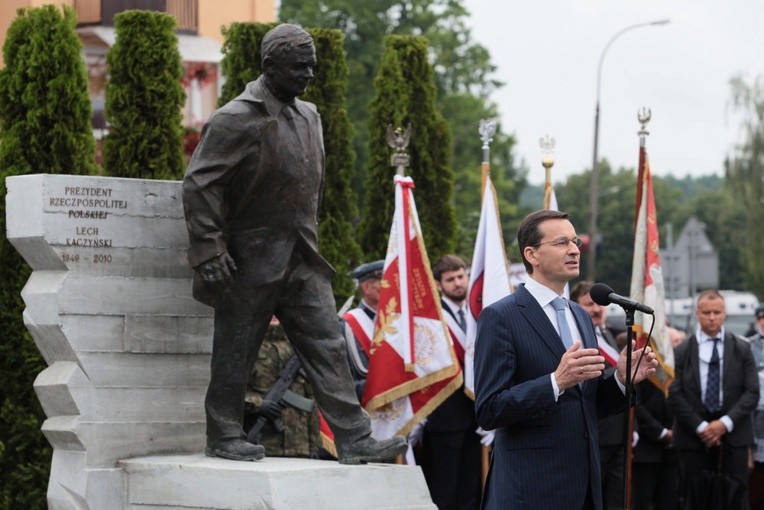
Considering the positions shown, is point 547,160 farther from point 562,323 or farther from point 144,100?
point 562,323

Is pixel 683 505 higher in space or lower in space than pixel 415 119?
lower

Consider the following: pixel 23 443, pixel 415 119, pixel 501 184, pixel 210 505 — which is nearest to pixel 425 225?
pixel 415 119

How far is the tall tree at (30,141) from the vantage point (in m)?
11.7

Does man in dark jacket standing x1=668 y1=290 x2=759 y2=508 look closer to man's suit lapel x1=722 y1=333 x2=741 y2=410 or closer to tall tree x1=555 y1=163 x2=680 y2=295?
man's suit lapel x1=722 y1=333 x2=741 y2=410

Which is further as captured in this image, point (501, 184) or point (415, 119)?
point (501, 184)

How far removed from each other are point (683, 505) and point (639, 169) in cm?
260

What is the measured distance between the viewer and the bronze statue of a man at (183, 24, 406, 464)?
29.6 ft

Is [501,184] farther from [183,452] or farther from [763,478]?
[183,452]

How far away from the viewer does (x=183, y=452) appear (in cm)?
983

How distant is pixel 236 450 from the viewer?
9.20 m

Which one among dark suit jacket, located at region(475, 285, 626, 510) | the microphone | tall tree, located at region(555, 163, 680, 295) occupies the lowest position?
tall tree, located at region(555, 163, 680, 295)

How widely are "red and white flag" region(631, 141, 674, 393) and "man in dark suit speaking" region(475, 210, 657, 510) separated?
5.60 metres

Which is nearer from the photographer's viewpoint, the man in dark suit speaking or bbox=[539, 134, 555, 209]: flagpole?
the man in dark suit speaking

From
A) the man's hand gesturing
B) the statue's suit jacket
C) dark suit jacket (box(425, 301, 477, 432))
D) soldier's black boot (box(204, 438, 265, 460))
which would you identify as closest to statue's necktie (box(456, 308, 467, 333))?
dark suit jacket (box(425, 301, 477, 432))
